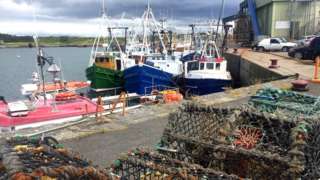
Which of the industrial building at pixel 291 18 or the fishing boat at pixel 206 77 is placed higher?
the industrial building at pixel 291 18

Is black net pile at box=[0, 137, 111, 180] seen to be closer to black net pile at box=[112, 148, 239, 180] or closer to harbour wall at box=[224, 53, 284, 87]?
black net pile at box=[112, 148, 239, 180]

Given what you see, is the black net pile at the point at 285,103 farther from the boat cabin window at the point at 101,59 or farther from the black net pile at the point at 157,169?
the boat cabin window at the point at 101,59

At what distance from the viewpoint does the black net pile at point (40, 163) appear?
1.79 meters

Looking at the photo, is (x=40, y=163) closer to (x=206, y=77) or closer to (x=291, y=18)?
(x=206, y=77)

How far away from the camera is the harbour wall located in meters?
16.5

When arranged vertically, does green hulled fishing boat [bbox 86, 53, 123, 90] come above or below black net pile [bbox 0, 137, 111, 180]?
below

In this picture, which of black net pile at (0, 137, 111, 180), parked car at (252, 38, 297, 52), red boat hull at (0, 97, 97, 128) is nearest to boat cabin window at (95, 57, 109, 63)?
red boat hull at (0, 97, 97, 128)

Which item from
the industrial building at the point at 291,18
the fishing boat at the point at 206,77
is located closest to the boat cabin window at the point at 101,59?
the fishing boat at the point at 206,77

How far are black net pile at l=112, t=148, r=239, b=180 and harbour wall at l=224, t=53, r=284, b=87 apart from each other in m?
12.2

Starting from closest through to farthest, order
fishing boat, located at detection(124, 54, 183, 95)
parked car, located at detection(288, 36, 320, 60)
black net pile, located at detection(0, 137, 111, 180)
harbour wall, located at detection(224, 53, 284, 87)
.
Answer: black net pile, located at detection(0, 137, 111, 180) → harbour wall, located at detection(224, 53, 284, 87) → parked car, located at detection(288, 36, 320, 60) → fishing boat, located at detection(124, 54, 183, 95)

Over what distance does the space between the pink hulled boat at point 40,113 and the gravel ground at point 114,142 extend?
446 cm

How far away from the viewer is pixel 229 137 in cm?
335

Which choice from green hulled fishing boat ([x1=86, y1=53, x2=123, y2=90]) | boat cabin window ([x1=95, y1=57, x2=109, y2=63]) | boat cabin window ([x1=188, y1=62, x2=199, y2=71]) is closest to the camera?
boat cabin window ([x1=188, y1=62, x2=199, y2=71])

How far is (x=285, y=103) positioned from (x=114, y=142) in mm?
2615
